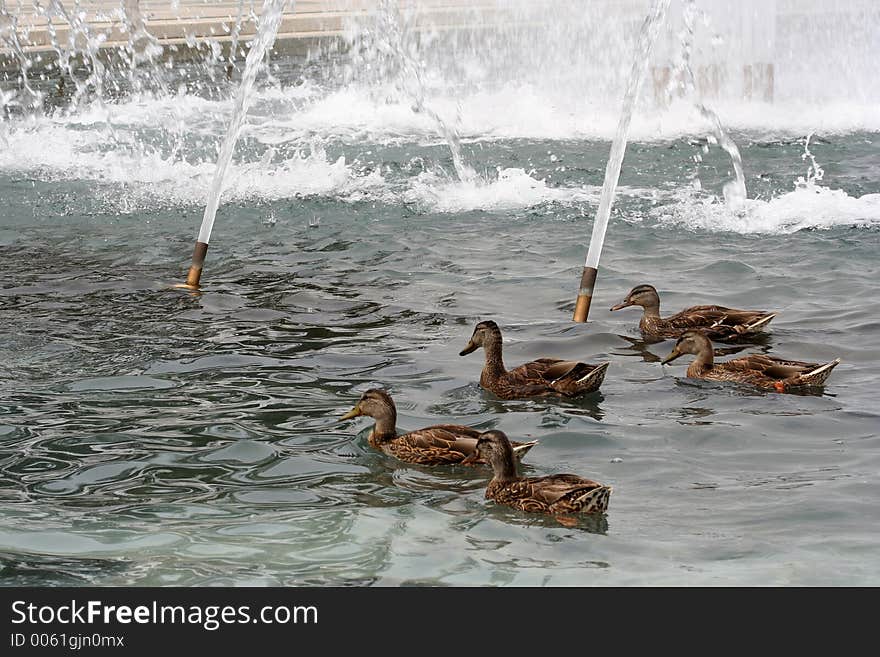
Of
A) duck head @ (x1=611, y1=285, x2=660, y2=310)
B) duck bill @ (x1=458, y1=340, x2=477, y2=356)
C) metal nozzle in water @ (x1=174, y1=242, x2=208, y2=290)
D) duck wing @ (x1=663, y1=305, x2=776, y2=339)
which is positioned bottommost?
duck bill @ (x1=458, y1=340, x2=477, y2=356)

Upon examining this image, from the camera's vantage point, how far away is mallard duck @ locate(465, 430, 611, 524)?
6152 millimetres

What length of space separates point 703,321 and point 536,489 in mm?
3706

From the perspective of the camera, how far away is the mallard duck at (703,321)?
373 inches

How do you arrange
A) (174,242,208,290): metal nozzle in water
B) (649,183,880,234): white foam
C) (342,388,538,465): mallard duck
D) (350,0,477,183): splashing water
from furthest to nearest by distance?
(350,0,477,183): splashing water < (649,183,880,234): white foam < (174,242,208,290): metal nozzle in water < (342,388,538,465): mallard duck

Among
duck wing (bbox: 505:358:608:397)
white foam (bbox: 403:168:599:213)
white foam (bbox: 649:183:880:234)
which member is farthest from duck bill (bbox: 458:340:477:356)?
white foam (bbox: 403:168:599:213)

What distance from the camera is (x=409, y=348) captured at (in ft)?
31.2

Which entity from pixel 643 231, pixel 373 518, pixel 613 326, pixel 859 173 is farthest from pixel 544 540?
pixel 859 173

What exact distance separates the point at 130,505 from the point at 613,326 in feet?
15.3

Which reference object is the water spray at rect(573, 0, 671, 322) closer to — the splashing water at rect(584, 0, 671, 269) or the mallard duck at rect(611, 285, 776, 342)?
the splashing water at rect(584, 0, 671, 269)

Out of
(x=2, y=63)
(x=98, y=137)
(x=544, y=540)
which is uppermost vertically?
(x=2, y=63)

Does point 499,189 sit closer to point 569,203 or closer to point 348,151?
point 569,203

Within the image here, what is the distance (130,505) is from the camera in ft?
21.5

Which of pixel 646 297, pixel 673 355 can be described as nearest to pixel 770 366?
pixel 673 355

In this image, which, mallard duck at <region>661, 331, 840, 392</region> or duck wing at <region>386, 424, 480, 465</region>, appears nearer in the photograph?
duck wing at <region>386, 424, 480, 465</region>
